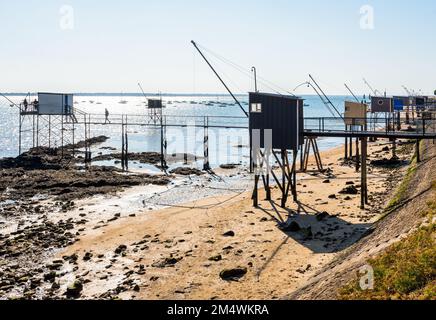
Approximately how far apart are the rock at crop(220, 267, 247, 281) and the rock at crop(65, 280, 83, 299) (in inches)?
225

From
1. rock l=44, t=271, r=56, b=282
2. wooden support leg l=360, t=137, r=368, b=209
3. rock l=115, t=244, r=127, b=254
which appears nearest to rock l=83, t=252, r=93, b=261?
rock l=115, t=244, r=127, b=254

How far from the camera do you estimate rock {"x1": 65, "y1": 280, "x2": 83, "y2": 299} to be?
1864cm

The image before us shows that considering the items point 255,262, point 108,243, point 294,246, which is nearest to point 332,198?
point 294,246

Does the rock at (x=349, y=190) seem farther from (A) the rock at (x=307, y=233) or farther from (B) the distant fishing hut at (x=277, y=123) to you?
(A) the rock at (x=307, y=233)

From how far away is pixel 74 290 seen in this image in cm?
1873

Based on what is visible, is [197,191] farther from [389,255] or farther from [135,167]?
[389,255]

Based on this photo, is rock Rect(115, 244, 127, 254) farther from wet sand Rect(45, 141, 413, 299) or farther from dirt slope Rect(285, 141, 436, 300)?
dirt slope Rect(285, 141, 436, 300)

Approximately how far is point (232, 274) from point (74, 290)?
634 centimetres

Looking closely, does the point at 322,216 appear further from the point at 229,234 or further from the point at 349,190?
the point at 349,190

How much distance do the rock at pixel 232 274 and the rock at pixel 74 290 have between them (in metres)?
5.72

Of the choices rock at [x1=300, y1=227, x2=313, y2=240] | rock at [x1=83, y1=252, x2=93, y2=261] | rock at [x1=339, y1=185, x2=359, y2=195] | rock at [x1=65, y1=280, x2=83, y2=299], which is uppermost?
rock at [x1=339, y1=185, x2=359, y2=195]

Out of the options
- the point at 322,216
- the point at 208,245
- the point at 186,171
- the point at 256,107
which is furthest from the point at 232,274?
the point at 186,171
